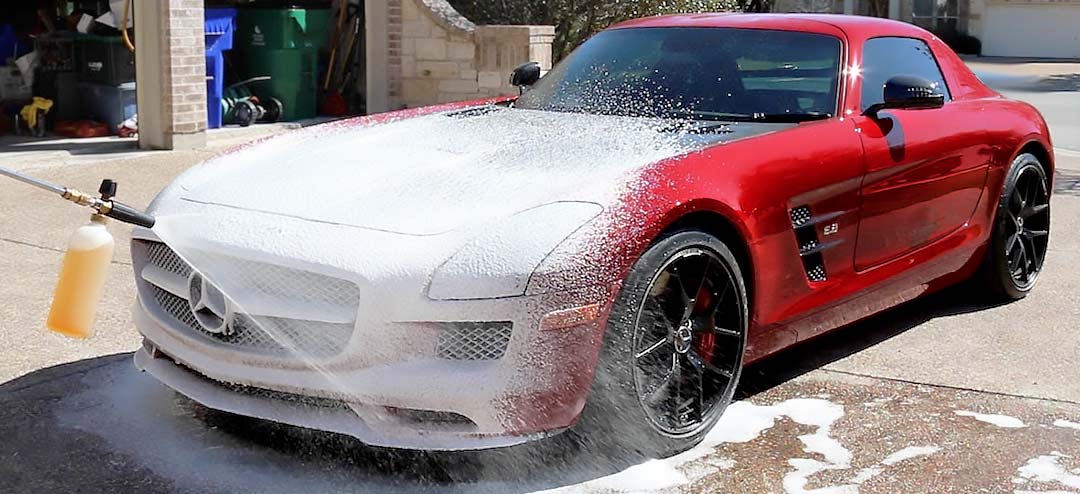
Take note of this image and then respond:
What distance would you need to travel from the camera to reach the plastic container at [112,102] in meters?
11.7

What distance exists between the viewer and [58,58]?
39.6 ft

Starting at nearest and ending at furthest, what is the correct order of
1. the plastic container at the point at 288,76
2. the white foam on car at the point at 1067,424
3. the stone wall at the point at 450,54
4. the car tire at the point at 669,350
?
the car tire at the point at 669,350, the white foam on car at the point at 1067,424, the stone wall at the point at 450,54, the plastic container at the point at 288,76

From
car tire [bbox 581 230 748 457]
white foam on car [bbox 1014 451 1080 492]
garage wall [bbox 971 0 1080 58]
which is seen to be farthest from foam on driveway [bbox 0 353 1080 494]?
garage wall [bbox 971 0 1080 58]

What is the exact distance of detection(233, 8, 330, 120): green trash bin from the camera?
12828 mm

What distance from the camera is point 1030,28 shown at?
3719cm

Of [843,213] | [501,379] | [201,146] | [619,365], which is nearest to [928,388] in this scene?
[843,213]

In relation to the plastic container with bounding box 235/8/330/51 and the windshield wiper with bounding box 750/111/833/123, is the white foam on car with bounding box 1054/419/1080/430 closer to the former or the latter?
the windshield wiper with bounding box 750/111/833/123

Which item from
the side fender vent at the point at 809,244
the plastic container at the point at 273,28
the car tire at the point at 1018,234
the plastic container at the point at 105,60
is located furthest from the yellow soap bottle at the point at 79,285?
the plastic container at the point at 273,28

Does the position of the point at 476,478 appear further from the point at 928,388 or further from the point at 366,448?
the point at 928,388

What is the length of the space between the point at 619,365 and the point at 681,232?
1.59 ft

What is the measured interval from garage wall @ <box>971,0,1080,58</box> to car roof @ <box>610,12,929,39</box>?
3379 centimetres

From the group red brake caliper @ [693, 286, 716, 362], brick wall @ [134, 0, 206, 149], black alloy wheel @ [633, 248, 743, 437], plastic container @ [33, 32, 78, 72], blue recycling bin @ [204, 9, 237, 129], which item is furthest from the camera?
plastic container @ [33, 32, 78, 72]

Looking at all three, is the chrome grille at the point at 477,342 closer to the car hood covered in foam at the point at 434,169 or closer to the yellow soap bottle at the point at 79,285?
the car hood covered in foam at the point at 434,169

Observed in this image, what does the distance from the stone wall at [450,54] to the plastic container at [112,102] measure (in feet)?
8.57
